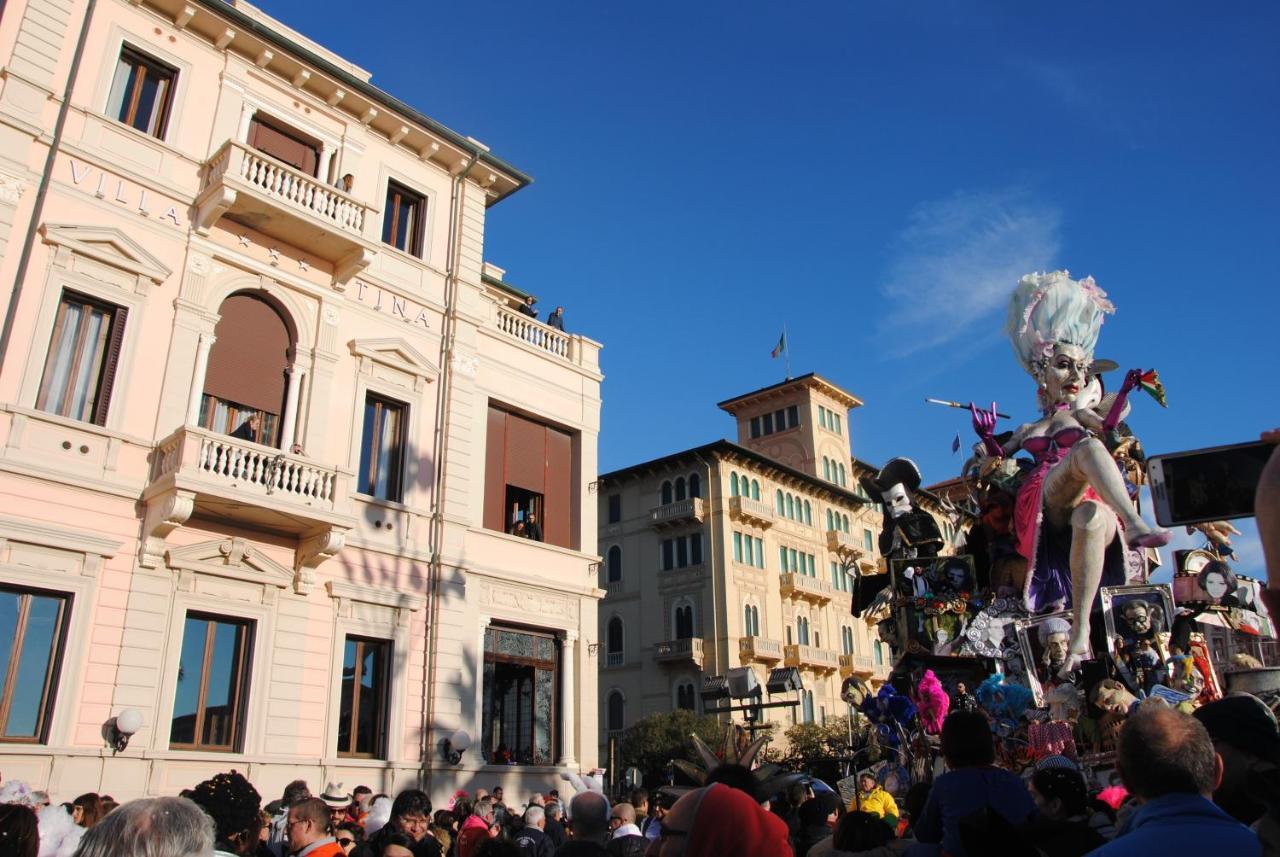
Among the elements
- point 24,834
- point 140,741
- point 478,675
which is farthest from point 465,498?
point 24,834

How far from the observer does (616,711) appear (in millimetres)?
49094

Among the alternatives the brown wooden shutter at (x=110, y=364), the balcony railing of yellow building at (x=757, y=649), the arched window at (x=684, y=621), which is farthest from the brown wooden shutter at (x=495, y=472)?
the arched window at (x=684, y=621)

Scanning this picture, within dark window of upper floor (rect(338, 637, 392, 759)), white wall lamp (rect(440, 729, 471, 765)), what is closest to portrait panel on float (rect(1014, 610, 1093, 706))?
white wall lamp (rect(440, 729, 471, 765))

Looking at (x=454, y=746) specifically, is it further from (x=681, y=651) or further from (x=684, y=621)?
(x=684, y=621)

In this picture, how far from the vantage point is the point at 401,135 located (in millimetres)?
20609

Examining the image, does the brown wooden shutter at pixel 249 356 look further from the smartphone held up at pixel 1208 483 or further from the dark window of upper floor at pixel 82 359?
the smartphone held up at pixel 1208 483

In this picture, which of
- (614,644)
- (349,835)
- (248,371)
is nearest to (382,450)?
(248,371)

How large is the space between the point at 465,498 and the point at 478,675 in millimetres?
3480

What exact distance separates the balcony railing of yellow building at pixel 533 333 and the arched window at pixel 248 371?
538cm

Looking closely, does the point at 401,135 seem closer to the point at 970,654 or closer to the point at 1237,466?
the point at 970,654

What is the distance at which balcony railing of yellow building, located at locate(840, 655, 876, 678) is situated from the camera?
170 feet

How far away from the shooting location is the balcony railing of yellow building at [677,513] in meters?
48.2

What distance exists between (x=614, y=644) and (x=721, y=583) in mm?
7231

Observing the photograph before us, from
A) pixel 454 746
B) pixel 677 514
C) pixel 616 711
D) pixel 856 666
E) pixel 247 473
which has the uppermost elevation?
pixel 677 514
